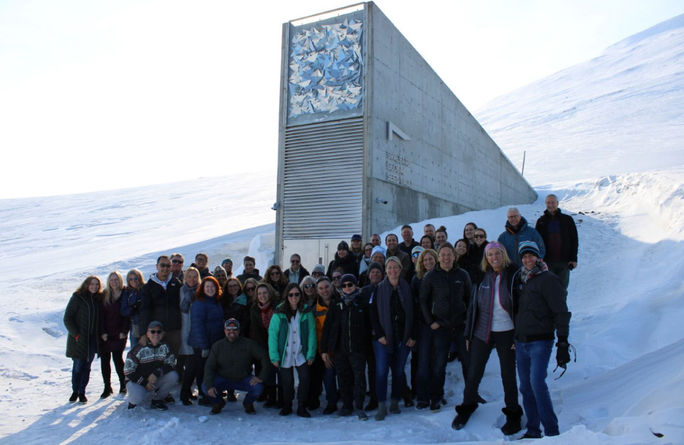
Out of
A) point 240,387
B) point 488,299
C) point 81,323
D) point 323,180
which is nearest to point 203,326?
point 240,387

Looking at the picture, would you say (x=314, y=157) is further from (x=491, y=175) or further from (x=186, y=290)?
(x=491, y=175)

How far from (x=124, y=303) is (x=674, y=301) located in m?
7.30

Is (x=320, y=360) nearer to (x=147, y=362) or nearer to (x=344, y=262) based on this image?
(x=344, y=262)

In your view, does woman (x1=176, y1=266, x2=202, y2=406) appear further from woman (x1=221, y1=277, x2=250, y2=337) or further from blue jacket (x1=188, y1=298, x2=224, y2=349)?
woman (x1=221, y1=277, x2=250, y2=337)

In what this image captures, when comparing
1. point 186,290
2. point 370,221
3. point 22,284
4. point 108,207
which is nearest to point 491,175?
point 370,221

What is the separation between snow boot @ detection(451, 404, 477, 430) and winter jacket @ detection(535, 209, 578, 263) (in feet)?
8.54

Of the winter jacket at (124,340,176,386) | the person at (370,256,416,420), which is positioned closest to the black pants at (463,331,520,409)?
the person at (370,256,416,420)

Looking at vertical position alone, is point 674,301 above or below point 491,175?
below

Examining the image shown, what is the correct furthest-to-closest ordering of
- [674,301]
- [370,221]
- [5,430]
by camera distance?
[370,221] → [674,301] → [5,430]

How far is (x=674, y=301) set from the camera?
289 inches

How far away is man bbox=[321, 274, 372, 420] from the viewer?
5841mm

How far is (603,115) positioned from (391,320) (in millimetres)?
47258

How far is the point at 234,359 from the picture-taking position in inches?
245

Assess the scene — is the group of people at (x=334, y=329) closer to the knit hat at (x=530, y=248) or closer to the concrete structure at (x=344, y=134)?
the knit hat at (x=530, y=248)
